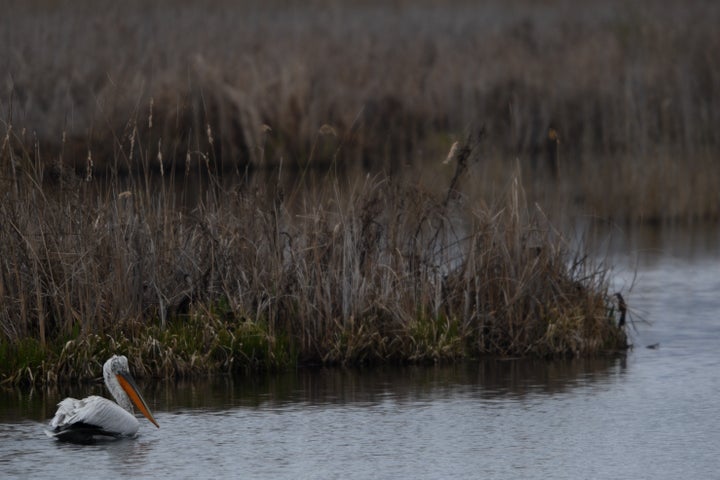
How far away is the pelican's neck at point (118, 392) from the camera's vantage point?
8.45 meters

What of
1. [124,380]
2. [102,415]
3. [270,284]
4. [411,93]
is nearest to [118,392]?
[124,380]

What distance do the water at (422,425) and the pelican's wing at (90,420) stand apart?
9cm

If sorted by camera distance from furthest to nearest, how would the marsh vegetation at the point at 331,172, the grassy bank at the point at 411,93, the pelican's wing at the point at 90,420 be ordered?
the grassy bank at the point at 411,93 < the marsh vegetation at the point at 331,172 < the pelican's wing at the point at 90,420

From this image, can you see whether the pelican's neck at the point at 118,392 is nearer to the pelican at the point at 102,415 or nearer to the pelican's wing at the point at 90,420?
the pelican at the point at 102,415

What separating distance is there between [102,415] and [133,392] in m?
0.35

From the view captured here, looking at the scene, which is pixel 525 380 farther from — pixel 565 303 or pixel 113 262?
pixel 113 262

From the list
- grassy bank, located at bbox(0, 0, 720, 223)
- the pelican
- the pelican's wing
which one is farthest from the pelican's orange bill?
grassy bank, located at bbox(0, 0, 720, 223)

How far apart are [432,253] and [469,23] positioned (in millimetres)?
22028

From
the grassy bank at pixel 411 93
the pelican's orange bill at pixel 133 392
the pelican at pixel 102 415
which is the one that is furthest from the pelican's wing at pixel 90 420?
the grassy bank at pixel 411 93

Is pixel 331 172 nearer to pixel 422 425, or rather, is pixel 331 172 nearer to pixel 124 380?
pixel 422 425

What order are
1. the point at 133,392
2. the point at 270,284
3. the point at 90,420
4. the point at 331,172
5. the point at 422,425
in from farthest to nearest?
the point at 331,172
the point at 270,284
the point at 422,425
the point at 133,392
the point at 90,420

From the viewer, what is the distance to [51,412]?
8906mm

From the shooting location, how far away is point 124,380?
27.7 ft

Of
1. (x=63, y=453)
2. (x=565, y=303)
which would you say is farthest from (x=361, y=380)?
(x=63, y=453)
